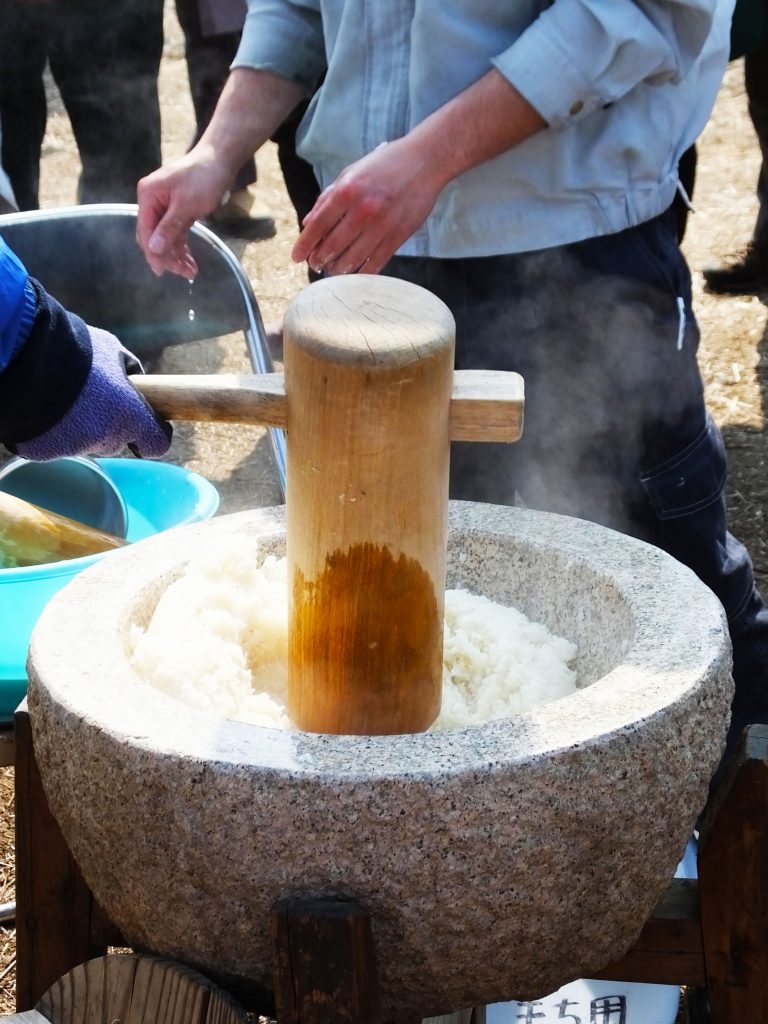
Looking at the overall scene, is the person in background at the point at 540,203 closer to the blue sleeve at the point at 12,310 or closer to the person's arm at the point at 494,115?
the person's arm at the point at 494,115

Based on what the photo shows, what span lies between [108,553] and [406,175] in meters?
0.67

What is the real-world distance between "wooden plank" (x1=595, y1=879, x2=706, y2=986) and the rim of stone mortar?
391 mm

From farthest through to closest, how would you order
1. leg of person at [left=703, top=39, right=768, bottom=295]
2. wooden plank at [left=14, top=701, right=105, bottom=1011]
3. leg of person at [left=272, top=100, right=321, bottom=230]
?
1. leg of person at [left=703, top=39, right=768, bottom=295]
2. leg of person at [left=272, top=100, right=321, bottom=230]
3. wooden plank at [left=14, top=701, right=105, bottom=1011]

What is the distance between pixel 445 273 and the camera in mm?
2143

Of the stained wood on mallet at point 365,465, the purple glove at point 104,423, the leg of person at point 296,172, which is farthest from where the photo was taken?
the leg of person at point 296,172

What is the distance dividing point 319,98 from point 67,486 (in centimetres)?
80

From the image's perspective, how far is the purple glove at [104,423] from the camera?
1385 mm

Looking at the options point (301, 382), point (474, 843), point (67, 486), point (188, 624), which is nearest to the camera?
point (474, 843)

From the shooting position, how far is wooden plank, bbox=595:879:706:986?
1.58 m

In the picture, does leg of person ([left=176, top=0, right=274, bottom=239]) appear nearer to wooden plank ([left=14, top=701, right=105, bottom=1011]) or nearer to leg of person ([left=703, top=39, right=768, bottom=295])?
leg of person ([left=703, top=39, right=768, bottom=295])

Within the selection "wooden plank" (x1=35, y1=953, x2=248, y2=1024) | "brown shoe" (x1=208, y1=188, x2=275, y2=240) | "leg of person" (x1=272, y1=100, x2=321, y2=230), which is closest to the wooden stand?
"wooden plank" (x1=35, y1=953, x2=248, y2=1024)

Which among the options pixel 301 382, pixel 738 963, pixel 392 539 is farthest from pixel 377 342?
pixel 738 963

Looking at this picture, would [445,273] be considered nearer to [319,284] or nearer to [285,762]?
[319,284]

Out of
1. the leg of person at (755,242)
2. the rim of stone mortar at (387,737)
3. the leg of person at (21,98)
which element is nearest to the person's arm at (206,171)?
the rim of stone mortar at (387,737)
